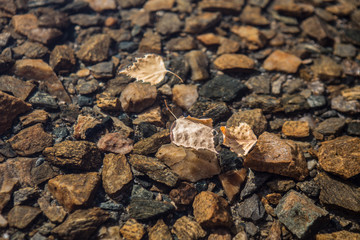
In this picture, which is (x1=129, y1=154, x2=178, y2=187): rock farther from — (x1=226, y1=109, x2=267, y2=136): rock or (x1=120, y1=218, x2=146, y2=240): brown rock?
(x1=226, y1=109, x2=267, y2=136): rock

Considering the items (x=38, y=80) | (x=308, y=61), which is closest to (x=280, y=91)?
(x=308, y=61)

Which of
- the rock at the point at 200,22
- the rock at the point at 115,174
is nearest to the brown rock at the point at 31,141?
the rock at the point at 115,174

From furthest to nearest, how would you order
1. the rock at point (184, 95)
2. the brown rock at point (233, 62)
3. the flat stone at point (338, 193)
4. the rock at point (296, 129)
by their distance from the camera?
the brown rock at point (233, 62)
the rock at point (184, 95)
the rock at point (296, 129)
the flat stone at point (338, 193)

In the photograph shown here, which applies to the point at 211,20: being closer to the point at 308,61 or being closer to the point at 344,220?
the point at 308,61

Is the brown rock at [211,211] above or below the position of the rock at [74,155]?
below

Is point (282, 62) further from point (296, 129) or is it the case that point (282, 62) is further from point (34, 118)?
point (34, 118)

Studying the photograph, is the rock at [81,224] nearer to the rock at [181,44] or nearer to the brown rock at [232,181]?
the brown rock at [232,181]
